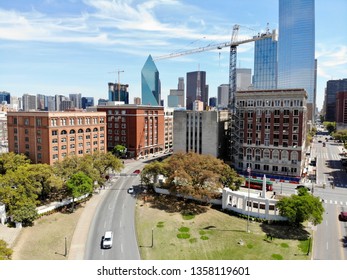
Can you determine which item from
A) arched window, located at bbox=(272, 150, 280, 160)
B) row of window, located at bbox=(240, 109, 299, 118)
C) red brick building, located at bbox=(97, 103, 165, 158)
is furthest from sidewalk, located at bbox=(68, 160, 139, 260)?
arched window, located at bbox=(272, 150, 280, 160)

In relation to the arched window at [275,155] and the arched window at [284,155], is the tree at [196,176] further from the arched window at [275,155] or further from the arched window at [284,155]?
the arched window at [284,155]

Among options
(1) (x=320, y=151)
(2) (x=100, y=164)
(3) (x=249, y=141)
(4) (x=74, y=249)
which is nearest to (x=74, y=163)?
(2) (x=100, y=164)

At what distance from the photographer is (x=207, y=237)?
1809 inches

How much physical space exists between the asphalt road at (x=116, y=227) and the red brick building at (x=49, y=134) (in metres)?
22.1

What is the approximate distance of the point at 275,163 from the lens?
88.6m

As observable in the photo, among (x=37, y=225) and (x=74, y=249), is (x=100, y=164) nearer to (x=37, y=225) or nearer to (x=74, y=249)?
(x=37, y=225)

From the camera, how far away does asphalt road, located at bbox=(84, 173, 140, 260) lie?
40.8 metres

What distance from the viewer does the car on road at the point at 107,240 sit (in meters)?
42.2

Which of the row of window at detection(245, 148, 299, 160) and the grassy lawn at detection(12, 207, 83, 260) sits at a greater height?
the row of window at detection(245, 148, 299, 160)

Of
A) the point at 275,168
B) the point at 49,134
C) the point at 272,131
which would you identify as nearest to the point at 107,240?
the point at 49,134

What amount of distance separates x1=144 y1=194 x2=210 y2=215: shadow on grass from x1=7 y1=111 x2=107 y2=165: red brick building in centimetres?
3347

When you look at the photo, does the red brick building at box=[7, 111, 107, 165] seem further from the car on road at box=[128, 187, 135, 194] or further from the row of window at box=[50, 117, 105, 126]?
the car on road at box=[128, 187, 135, 194]

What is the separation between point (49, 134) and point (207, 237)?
177 ft

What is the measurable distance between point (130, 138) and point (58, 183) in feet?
193
